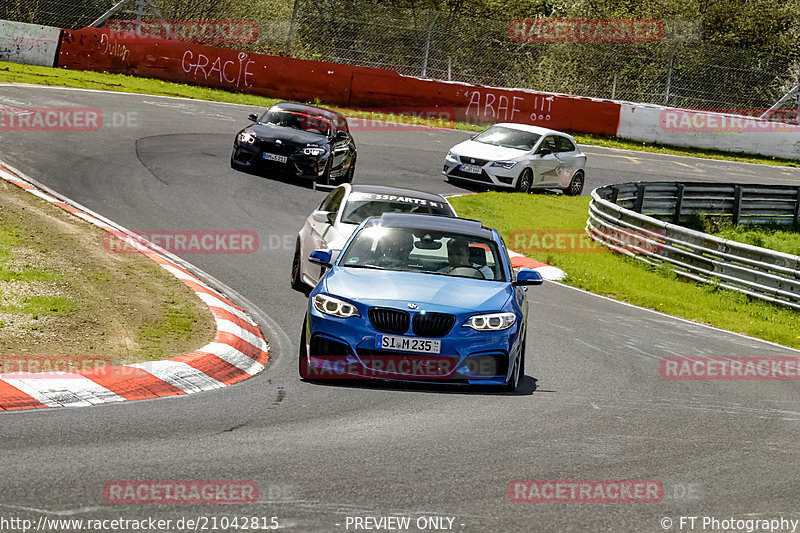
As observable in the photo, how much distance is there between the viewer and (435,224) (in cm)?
1048

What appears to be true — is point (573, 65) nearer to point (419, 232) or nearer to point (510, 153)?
point (510, 153)

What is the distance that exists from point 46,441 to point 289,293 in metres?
7.13

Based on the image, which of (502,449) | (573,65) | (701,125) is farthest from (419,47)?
(502,449)

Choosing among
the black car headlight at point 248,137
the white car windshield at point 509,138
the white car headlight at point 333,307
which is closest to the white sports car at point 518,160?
the white car windshield at point 509,138

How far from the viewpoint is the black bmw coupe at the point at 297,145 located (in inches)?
840

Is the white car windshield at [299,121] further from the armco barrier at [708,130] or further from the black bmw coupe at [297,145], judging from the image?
the armco barrier at [708,130]

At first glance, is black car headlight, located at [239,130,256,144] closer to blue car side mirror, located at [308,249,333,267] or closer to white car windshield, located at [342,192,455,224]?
white car windshield, located at [342,192,455,224]

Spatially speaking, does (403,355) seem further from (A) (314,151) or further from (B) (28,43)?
(B) (28,43)

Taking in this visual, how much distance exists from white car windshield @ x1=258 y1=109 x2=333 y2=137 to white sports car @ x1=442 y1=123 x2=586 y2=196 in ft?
14.2

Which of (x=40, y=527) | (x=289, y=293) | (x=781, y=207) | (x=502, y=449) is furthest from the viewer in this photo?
(x=781, y=207)

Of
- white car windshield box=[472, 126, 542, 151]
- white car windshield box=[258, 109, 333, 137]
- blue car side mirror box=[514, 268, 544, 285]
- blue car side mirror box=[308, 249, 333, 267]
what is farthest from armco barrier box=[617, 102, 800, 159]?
blue car side mirror box=[308, 249, 333, 267]

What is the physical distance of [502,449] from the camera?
7.13m

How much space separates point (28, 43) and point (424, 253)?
26292 mm

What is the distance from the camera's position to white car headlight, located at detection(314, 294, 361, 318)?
28.8 feet
